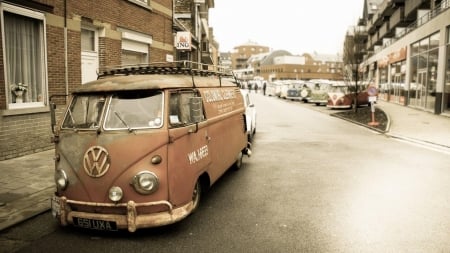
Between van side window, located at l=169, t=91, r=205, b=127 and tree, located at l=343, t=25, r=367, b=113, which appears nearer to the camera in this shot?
Result: van side window, located at l=169, t=91, r=205, b=127

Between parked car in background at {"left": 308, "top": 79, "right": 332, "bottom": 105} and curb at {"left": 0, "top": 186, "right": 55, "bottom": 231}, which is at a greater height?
parked car in background at {"left": 308, "top": 79, "right": 332, "bottom": 105}

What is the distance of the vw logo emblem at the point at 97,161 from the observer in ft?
15.6

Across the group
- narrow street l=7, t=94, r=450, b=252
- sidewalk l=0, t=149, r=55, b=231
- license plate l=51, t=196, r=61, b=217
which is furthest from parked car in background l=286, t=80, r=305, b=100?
license plate l=51, t=196, r=61, b=217

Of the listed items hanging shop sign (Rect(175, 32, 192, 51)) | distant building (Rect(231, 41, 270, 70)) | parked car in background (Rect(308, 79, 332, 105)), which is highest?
distant building (Rect(231, 41, 270, 70))

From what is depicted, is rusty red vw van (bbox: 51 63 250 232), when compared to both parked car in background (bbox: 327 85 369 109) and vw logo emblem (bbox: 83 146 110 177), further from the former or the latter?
parked car in background (bbox: 327 85 369 109)

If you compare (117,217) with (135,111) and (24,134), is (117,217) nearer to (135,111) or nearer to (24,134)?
(135,111)

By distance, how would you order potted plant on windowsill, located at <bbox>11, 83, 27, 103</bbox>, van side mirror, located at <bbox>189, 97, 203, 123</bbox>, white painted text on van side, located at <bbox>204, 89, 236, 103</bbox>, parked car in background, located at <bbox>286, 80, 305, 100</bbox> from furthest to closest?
parked car in background, located at <bbox>286, 80, 305, 100</bbox> → potted plant on windowsill, located at <bbox>11, 83, 27, 103</bbox> → white painted text on van side, located at <bbox>204, 89, 236, 103</bbox> → van side mirror, located at <bbox>189, 97, 203, 123</bbox>

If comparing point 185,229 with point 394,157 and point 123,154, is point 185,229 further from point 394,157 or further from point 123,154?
point 394,157

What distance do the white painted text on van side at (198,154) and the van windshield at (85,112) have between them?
1.25m

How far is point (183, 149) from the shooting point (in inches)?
206

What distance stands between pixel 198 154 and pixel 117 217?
144 centimetres

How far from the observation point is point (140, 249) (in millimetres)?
4551

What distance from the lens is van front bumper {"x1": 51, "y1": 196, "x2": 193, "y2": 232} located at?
4.72 meters

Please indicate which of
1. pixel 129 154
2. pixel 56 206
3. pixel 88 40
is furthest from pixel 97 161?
pixel 88 40
